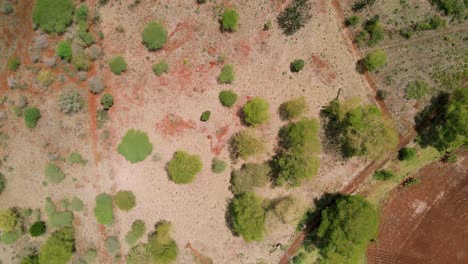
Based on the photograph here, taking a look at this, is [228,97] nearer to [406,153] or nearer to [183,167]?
[183,167]

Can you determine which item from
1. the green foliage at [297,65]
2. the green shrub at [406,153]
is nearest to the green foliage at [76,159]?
the green foliage at [297,65]

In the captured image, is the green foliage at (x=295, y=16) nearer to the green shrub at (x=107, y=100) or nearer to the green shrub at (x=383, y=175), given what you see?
the green shrub at (x=383, y=175)

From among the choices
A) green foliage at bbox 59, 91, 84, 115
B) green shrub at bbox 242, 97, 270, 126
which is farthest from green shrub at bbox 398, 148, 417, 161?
green foliage at bbox 59, 91, 84, 115

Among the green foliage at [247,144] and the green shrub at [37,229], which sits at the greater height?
the green shrub at [37,229]

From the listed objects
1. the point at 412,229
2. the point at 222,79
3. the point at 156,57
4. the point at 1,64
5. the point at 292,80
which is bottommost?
the point at 412,229

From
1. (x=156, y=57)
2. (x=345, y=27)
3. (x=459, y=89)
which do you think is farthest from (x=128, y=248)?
(x=459, y=89)

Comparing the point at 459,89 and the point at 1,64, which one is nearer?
the point at 459,89

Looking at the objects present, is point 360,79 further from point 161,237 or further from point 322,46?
point 161,237
